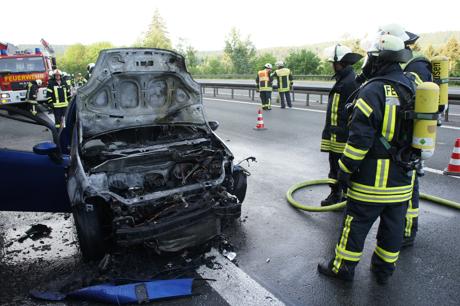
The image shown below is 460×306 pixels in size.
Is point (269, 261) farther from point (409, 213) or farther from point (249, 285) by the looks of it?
point (409, 213)

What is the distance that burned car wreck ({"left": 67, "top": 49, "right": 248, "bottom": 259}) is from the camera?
3.34 m

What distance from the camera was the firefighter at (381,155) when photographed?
9.52 feet

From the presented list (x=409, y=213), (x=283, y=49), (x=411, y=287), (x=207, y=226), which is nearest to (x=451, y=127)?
(x=409, y=213)

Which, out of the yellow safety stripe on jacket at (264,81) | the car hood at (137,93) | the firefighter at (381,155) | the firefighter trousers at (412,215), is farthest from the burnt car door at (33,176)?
the yellow safety stripe on jacket at (264,81)

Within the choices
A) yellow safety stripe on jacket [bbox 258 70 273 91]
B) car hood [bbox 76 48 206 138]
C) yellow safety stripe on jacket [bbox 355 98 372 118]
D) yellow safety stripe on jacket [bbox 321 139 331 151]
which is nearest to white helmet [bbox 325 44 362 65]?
yellow safety stripe on jacket [bbox 321 139 331 151]

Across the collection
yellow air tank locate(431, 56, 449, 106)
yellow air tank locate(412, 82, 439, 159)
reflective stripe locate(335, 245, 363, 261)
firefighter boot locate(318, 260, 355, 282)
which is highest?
yellow air tank locate(431, 56, 449, 106)

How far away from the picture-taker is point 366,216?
3.04m

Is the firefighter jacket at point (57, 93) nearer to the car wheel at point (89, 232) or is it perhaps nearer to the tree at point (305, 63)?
the car wheel at point (89, 232)

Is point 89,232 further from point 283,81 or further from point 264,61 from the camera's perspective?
point 264,61

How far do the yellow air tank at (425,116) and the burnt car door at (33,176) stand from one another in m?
3.33

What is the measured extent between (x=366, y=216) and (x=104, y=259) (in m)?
2.35

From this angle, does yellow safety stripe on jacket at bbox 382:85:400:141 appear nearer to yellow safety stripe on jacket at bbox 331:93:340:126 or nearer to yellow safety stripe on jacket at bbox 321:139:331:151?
yellow safety stripe on jacket at bbox 331:93:340:126

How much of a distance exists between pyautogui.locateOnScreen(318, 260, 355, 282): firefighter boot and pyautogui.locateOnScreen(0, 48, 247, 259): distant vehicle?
0.92m

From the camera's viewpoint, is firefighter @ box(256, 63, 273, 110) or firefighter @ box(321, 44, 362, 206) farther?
firefighter @ box(256, 63, 273, 110)
